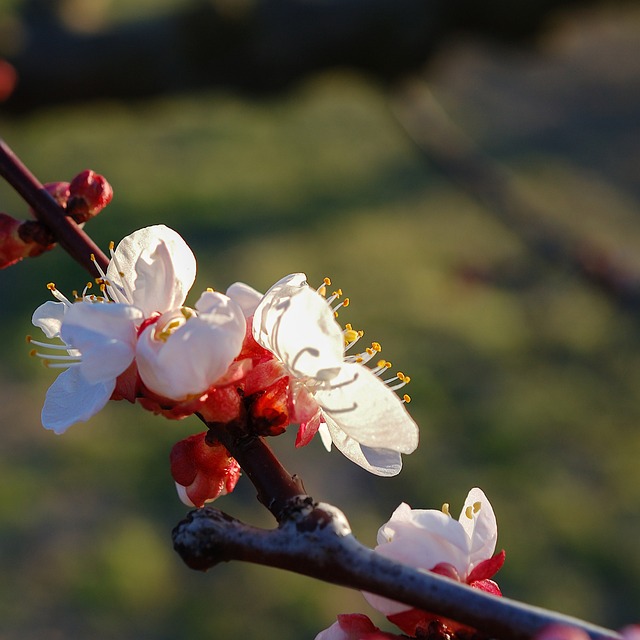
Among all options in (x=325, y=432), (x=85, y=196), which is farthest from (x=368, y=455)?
(x=85, y=196)

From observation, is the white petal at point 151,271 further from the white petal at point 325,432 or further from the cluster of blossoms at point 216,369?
the white petal at point 325,432

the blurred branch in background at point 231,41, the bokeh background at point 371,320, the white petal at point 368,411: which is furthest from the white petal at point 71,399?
the blurred branch in background at point 231,41

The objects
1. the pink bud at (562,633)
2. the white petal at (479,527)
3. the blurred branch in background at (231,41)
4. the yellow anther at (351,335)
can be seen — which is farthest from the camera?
the blurred branch in background at (231,41)

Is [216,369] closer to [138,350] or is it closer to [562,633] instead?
[138,350]

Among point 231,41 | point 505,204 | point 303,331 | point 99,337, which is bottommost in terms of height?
point 505,204

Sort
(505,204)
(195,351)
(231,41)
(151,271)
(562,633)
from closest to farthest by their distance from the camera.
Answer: (562,633)
(195,351)
(151,271)
(231,41)
(505,204)

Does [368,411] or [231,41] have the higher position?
[368,411]

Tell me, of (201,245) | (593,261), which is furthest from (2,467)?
(593,261)
